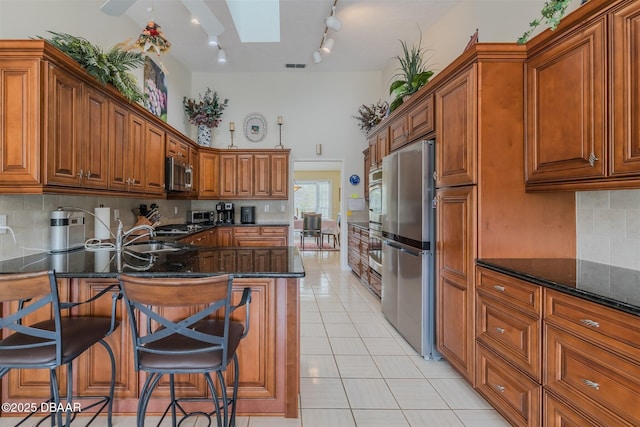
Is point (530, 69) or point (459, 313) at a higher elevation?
point (530, 69)

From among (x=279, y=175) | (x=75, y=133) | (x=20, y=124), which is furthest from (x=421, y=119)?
(x=279, y=175)

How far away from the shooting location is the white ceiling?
A: 3.76 m

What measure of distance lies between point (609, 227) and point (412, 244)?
1268mm

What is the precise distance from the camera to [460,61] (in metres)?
2.12

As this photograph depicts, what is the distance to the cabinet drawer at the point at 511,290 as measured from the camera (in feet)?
5.07

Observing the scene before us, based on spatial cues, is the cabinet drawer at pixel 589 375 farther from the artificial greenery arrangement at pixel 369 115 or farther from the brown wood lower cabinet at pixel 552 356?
the artificial greenery arrangement at pixel 369 115

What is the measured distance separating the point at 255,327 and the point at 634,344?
5.52 feet

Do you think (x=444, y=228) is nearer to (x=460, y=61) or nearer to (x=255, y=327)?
(x=460, y=61)

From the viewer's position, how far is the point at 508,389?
1741mm

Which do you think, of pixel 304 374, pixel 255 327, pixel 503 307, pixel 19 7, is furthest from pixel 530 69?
pixel 19 7

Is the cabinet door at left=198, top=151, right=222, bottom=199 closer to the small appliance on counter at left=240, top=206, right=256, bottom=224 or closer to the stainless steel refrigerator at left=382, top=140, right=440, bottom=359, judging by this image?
the small appliance on counter at left=240, top=206, right=256, bottom=224

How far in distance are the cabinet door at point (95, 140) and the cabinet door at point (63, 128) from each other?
0.07 metres

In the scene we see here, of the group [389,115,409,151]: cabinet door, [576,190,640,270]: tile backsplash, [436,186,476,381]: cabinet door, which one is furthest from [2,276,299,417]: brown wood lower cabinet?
[389,115,409,151]: cabinet door

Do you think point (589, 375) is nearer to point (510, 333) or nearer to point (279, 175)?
point (510, 333)
